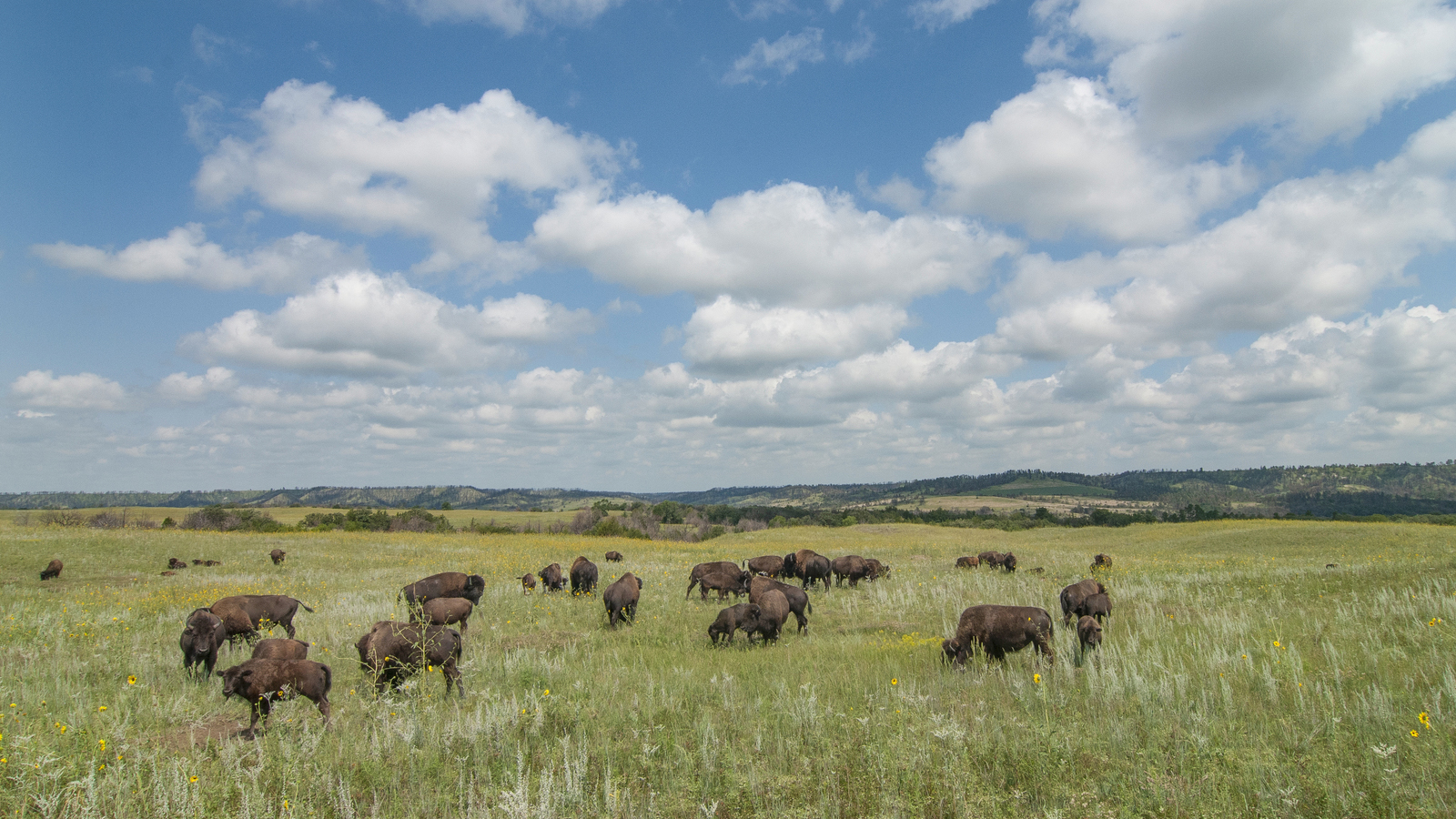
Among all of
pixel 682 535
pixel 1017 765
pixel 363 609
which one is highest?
pixel 1017 765

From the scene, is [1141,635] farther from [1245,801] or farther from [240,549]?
[240,549]

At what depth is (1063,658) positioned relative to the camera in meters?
9.86

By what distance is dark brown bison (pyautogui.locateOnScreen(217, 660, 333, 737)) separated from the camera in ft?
26.3

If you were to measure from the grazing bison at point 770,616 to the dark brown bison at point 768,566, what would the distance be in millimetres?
8569

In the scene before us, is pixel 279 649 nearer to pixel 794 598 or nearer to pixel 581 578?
pixel 794 598

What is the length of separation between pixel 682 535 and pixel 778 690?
2775 inches

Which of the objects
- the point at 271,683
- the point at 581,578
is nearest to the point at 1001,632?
the point at 271,683

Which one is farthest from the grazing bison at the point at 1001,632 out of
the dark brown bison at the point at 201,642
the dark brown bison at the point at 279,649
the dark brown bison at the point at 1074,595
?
the dark brown bison at the point at 201,642

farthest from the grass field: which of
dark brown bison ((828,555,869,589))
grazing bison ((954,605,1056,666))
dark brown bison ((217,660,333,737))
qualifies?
dark brown bison ((828,555,869,589))

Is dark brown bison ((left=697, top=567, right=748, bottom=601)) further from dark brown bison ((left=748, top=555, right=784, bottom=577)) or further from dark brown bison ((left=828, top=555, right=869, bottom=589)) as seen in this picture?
dark brown bison ((left=828, top=555, right=869, bottom=589))

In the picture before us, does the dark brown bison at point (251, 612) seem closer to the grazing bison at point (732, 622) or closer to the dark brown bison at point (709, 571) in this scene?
the grazing bison at point (732, 622)

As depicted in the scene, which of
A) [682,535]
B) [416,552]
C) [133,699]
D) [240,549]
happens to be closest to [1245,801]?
[133,699]

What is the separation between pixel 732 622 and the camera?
1377 cm

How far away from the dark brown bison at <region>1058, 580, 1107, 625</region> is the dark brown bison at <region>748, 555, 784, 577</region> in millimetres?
10063
